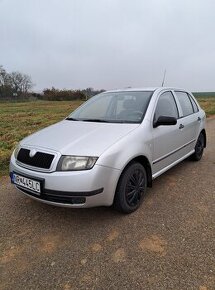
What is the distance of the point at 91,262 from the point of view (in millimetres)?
2352

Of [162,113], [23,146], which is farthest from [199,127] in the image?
[23,146]

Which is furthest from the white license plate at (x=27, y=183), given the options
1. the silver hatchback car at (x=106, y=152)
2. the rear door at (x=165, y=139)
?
the rear door at (x=165, y=139)

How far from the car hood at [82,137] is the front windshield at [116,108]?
24cm

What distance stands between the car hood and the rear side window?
Result: 5.36ft

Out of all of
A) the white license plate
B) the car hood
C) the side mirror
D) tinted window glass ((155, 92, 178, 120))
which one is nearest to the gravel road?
the white license plate

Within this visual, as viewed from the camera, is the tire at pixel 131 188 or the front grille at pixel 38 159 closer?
the front grille at pixel 38 159

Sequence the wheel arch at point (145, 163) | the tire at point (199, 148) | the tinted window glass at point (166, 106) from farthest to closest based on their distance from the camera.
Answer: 1. the tire at point (199, 148)
2. the tinted window glass at point (166, 106)
3. the wheel arch at point (145, 163)

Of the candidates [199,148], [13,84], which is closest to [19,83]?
[13,84]

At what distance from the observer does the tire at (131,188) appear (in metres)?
2.96

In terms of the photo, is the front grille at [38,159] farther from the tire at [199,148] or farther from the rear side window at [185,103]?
the tire at [199,148]

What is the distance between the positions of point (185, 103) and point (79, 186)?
301 cm

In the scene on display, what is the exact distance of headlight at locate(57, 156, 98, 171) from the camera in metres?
2.67

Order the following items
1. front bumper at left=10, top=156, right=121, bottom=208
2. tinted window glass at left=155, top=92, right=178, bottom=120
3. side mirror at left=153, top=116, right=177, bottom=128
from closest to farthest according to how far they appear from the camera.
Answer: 1. front bumper at left=10, top=156, right=121, bottom=208
2. side mirror at left=153, top=116, right=177, bottom=128
3. tinted window glass at left=155, top=92, right=178, bottom=120

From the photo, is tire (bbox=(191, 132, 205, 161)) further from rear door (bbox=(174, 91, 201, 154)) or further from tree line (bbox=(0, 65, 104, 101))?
tree line (bbox=(0, 65, 104, 101))
